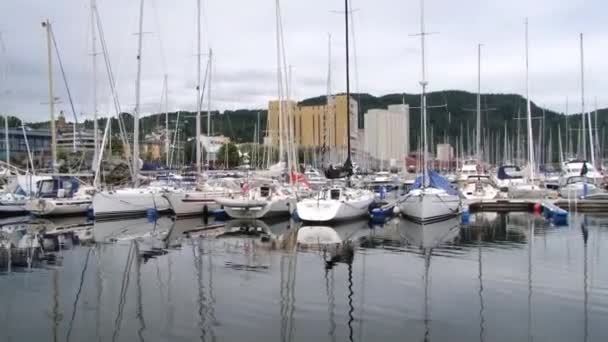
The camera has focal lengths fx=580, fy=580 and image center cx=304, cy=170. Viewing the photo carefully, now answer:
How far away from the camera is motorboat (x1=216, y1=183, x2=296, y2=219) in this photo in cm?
3148

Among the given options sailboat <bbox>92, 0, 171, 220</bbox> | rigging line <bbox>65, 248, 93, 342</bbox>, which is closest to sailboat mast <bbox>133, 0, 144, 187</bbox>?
sailboat <bbox>92, 0, 171, 220</bbox>

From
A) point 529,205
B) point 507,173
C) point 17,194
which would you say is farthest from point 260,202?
point 507,173

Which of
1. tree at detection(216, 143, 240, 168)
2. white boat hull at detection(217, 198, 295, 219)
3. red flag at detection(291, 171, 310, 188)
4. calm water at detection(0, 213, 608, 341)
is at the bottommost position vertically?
calm water at detection(0, 213, 608, 341)

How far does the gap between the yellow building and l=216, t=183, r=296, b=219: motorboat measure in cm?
500

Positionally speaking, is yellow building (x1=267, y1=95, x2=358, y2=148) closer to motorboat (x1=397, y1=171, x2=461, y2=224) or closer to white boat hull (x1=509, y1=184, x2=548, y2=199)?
motorboat (x1=397, y1=171, x2=461, y2=224)

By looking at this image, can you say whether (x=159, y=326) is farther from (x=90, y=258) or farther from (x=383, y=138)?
(x=383, y=138)

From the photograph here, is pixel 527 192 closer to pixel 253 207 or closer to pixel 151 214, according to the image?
pixel 253 207

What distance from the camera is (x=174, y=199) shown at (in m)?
33.6

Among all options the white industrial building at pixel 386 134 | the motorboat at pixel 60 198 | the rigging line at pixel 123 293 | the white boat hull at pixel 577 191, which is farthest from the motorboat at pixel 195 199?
the white industrial building at pixel 386 134

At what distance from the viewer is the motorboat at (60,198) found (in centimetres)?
3403

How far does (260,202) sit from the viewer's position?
31.5 meters

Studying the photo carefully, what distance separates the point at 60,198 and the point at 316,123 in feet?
123

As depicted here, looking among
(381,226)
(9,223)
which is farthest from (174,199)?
(381,226)

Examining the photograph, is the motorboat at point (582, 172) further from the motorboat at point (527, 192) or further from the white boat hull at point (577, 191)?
the motorboat at point (527, 192)
